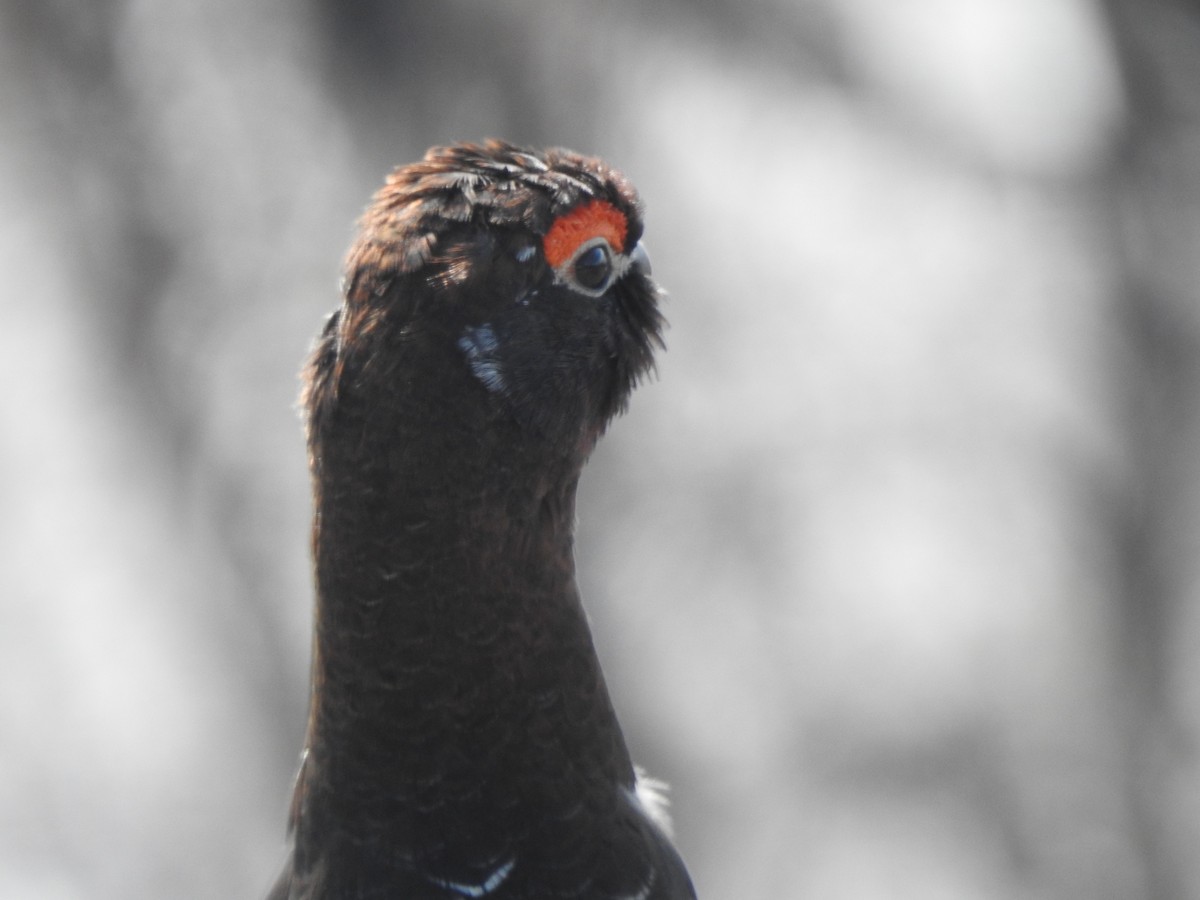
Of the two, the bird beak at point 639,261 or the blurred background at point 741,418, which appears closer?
the bird beak at point 639,261

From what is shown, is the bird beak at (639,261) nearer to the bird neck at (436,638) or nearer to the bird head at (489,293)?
the bird head at (489,293)

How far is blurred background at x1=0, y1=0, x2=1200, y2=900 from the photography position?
21.7 feet

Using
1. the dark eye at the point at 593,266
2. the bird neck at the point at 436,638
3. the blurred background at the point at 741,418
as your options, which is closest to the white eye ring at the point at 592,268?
the dark eye at the point at 593,266

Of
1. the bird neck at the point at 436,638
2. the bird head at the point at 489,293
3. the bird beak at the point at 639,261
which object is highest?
the bird beak at the point at 639,261

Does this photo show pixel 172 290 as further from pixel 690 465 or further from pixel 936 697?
pixel 936 697

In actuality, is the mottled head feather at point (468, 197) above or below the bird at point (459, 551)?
above

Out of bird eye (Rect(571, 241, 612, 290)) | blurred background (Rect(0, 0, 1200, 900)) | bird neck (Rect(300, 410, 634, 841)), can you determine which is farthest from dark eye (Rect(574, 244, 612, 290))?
blurred background (Rect(0, 0, 1200, 900))

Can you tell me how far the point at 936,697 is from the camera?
21.8ft

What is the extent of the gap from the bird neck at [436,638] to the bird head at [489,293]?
0.29ft

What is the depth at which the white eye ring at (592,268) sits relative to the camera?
2.31 meters

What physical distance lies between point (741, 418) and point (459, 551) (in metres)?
4.52

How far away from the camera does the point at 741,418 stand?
21.6 feet

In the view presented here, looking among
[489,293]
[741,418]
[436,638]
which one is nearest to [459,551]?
[436,638]

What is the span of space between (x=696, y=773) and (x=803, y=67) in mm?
3796
